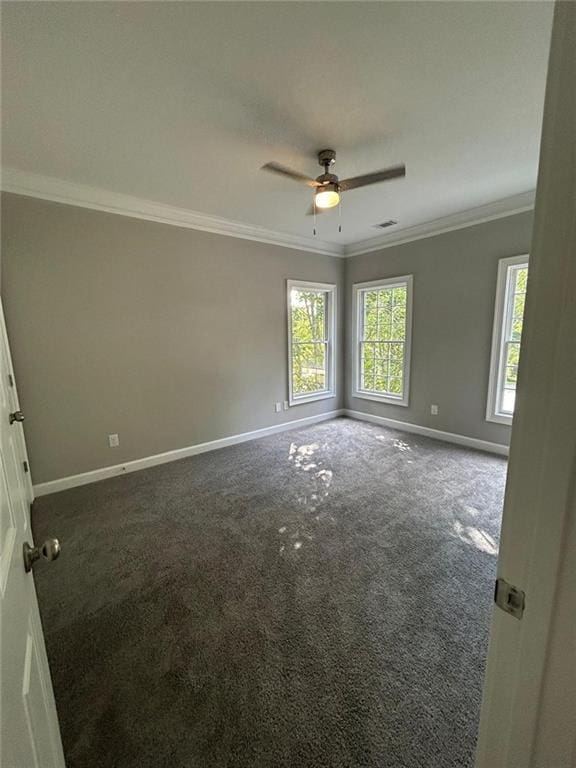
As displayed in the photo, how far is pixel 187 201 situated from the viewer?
3125 millimetres

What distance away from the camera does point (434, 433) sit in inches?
163

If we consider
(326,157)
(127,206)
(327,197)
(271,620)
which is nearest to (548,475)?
(271,620)

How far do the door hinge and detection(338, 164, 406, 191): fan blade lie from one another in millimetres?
2242

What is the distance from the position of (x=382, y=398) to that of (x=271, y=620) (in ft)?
11.9

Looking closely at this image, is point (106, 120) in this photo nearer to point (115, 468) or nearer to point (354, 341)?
point (115, 468)

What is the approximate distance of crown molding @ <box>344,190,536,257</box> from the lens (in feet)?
10.5

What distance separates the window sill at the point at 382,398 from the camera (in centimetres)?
447

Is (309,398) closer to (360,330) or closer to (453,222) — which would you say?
(360,330)

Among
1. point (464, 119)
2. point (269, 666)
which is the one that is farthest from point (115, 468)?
point (464, 119)

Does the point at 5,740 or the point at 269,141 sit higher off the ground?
the point at 269,141

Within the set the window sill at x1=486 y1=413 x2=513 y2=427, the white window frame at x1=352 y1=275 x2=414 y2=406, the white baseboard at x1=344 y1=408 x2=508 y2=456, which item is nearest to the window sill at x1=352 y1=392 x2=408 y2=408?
the white window frame at x1=352 y1=275 x2=414 y2=406

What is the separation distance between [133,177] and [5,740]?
3.21 m

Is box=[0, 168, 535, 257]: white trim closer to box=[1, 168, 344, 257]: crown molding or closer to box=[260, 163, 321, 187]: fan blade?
box=[1, 168, 344, 257]: crown molding

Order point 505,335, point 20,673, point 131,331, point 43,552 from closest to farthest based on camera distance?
point 20,673 → point 43,552 → point 131,331 → point 505,335
